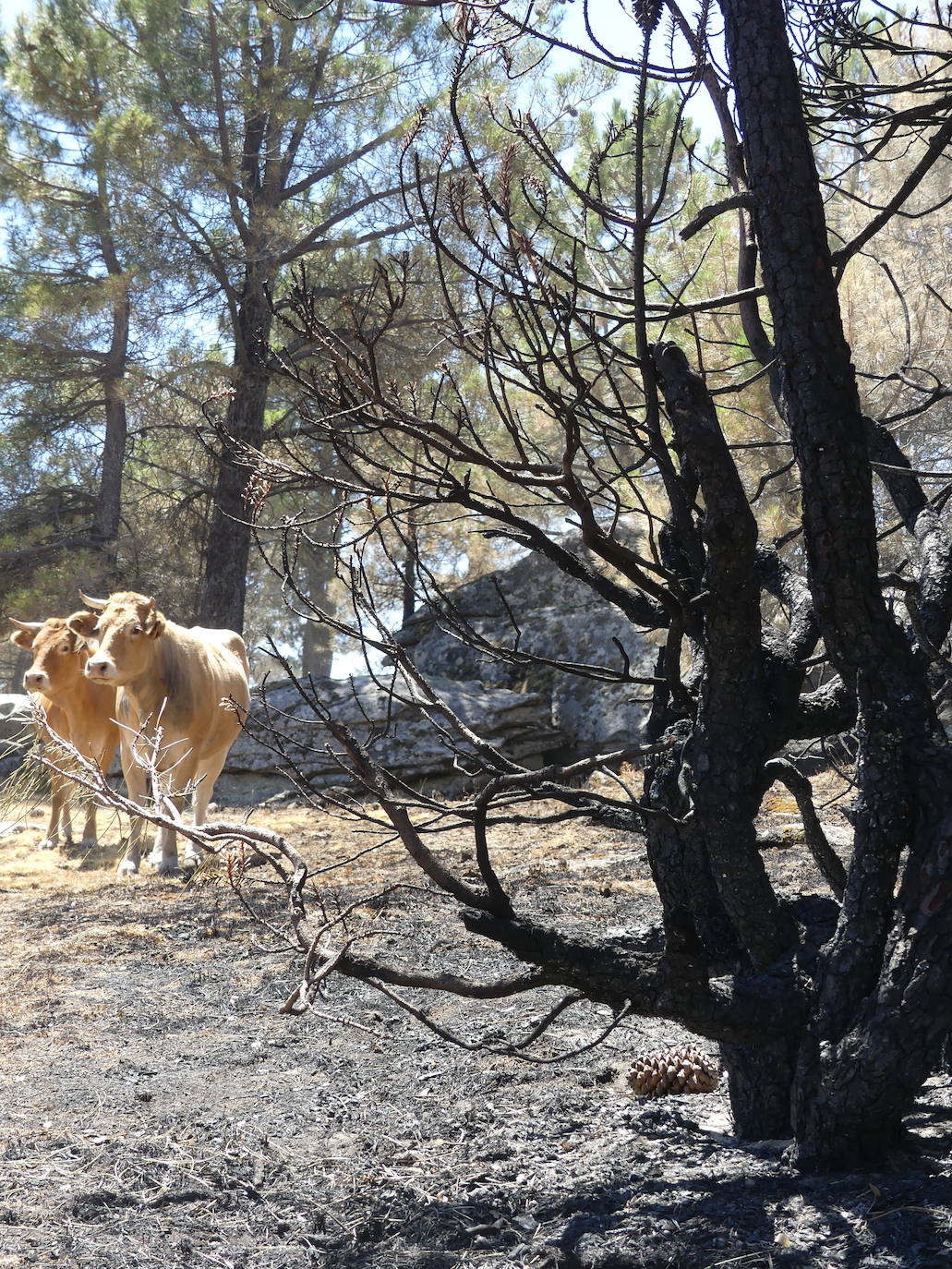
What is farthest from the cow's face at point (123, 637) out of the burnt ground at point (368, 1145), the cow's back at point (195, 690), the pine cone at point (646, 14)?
the pine cone at point (646, 14)

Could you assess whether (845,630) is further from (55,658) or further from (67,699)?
(67,699)

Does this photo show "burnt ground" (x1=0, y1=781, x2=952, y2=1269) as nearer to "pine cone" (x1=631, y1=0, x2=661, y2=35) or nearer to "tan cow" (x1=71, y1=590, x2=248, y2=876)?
"pine cone" (x1=631, y1=0, x2=661, y2=35)

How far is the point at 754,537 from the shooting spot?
90.9 inches

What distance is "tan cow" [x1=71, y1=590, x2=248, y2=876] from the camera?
6.80 m

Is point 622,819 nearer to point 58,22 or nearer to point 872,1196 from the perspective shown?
point 872,1196

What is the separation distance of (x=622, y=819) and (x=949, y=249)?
45.0 ft

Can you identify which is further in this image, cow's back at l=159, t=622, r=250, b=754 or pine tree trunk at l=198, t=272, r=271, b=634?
pine tree trunk at l=198, t=272, r=271, b=634

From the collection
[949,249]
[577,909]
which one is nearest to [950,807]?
[577,909]

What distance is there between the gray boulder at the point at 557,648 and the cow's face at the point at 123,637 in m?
3.35

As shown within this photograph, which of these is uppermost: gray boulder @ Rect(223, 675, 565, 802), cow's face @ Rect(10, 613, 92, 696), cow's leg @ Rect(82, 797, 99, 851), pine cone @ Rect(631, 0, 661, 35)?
pine cone @ Rect(631, 0, 661, 35)

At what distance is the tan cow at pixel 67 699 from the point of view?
790 centimetres

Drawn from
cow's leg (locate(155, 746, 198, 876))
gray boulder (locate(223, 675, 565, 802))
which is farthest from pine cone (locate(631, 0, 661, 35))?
gray boulder (locate(223, 675, 565, 802))

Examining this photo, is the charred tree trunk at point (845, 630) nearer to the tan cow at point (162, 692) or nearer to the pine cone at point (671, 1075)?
the pine cone at point (671, 1075)

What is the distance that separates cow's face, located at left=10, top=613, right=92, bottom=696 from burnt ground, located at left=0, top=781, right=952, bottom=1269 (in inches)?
122
